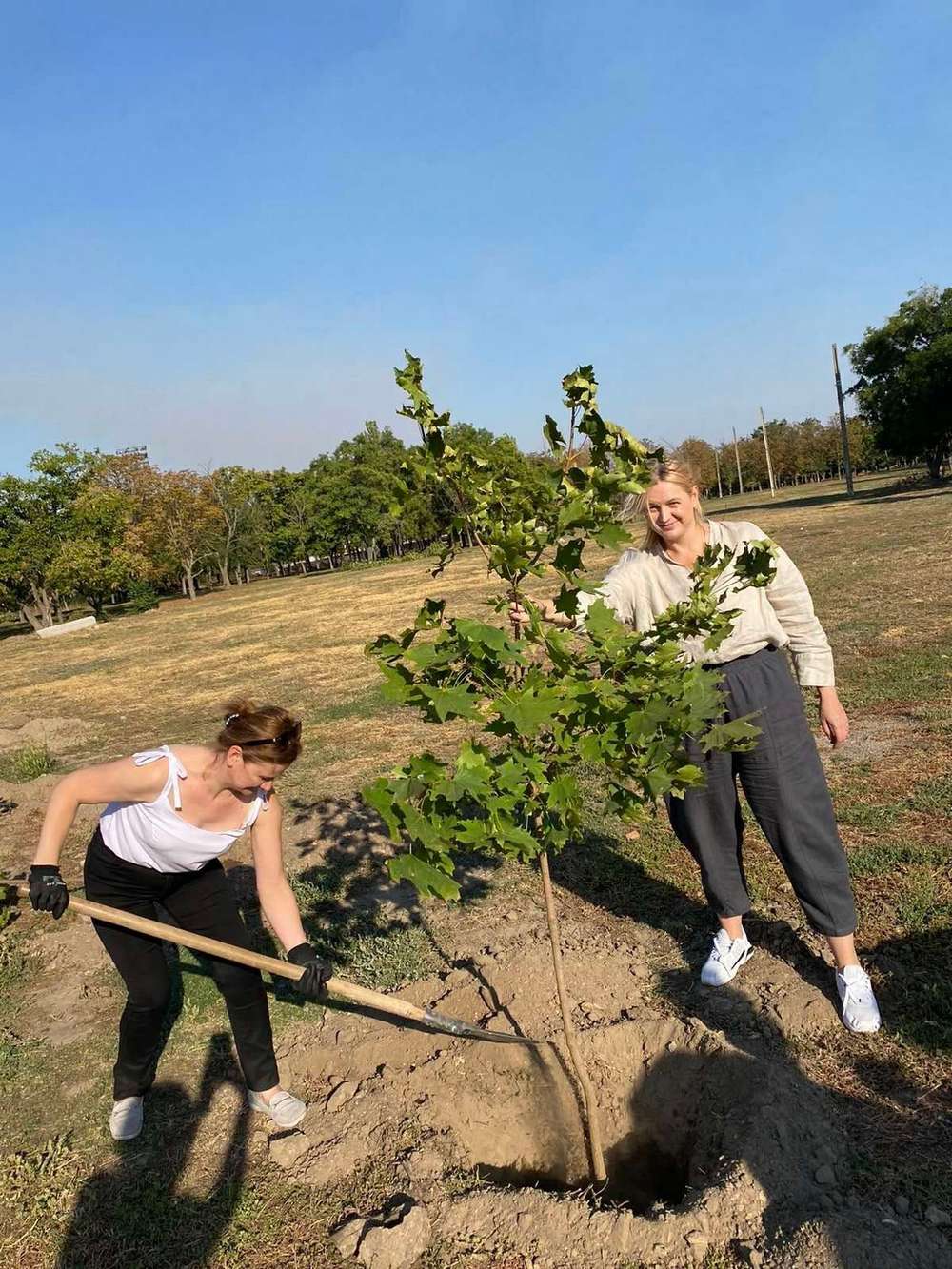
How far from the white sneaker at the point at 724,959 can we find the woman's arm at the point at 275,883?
5.75 ft

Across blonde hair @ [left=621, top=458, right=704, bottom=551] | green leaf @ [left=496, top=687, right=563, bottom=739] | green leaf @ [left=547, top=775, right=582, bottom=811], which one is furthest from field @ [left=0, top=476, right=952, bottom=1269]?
blonde hair @ [left=621, top=458, right=704, bottom=551]

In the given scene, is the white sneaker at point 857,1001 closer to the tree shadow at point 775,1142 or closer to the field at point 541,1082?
the field at point 541,1082

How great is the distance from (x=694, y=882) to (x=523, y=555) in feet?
10.2

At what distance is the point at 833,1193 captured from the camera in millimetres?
2355

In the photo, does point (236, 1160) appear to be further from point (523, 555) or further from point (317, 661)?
point (317, 661)

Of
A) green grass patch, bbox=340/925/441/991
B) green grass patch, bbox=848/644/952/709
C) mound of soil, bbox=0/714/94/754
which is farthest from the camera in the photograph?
mound of soil, bbox=0/714/94/754

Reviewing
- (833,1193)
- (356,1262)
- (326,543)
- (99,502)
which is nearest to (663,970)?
(833,1193)

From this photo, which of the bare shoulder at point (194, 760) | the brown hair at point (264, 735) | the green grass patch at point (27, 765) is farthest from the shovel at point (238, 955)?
the green grass patch at point (27, 765)

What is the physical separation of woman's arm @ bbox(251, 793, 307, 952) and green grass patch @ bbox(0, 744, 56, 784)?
23.2ft

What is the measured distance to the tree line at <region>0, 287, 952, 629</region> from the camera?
29.7 metres

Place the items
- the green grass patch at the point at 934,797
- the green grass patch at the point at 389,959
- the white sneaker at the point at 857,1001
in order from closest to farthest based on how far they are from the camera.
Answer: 1. the white sneaker at the point at 857,1001
2. the green grass patch at the point at 389,959
3. the green grass patch at the point at 934,797

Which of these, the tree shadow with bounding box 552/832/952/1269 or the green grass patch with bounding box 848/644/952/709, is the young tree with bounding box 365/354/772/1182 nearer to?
the tree shadow with bounding box 552/832/952/1269

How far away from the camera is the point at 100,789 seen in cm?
273

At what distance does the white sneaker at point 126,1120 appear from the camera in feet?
10.1
